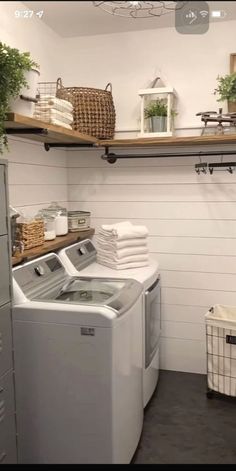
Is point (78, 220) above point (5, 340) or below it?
above

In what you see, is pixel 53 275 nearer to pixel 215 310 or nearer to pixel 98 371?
pixel 98 371

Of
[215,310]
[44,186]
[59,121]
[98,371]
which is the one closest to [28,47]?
[59,121]

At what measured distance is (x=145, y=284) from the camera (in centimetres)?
244

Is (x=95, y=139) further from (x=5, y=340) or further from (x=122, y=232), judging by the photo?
(x=5, y=340)

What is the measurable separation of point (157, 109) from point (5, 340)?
184cm

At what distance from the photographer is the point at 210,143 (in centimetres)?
282

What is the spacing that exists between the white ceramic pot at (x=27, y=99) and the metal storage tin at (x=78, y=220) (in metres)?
1.08

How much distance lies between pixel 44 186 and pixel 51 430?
160 centimetres

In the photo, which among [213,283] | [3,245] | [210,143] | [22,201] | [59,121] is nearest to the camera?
[3,245]

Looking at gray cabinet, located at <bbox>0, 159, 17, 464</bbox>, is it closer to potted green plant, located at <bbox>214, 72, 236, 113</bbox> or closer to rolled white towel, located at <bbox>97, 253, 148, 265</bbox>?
rolled white towel, located at <bbox>97, 253, 148, 265</bbox>

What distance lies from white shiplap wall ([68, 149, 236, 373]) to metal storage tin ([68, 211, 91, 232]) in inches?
6.8

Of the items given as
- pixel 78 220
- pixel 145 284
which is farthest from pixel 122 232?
pixel 78 220

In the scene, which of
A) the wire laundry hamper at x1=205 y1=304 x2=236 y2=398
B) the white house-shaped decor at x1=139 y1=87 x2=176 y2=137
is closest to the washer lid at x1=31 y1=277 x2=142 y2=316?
the wire laundry hamper at x1=205 y1=304 x2=236 y2=398

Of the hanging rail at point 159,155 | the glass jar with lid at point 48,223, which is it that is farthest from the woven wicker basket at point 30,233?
the hanging rail at point 159,155
